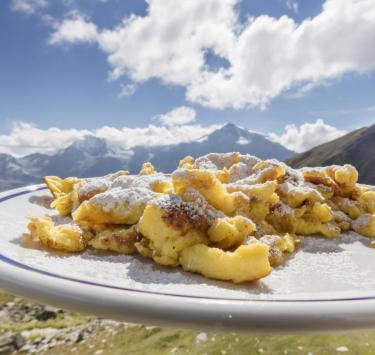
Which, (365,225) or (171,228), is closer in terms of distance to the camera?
(171,228)

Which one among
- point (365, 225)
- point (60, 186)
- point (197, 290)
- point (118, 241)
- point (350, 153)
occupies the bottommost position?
point (197, 290)

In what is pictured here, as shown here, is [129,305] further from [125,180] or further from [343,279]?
[125,180]

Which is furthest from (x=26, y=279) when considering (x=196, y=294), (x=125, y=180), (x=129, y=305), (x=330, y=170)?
(x=330, y=170)

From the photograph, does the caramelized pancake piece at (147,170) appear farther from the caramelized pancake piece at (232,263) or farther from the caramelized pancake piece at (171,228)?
the caramelized pancake piece at (232,263)

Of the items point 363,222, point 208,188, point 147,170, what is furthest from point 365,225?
point 147,170

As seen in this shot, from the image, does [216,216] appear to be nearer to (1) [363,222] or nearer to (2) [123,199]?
(2) [123,199]

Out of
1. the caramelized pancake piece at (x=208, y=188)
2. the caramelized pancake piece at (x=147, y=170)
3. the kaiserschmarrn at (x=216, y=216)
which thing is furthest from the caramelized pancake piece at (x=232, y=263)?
the caramelized pancake piece at (x=147, y=170)

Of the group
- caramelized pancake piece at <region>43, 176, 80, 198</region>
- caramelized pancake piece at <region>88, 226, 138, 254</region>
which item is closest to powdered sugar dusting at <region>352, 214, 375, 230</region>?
caramelized pancake piece at <region>88, 226, 138, 254</region>
